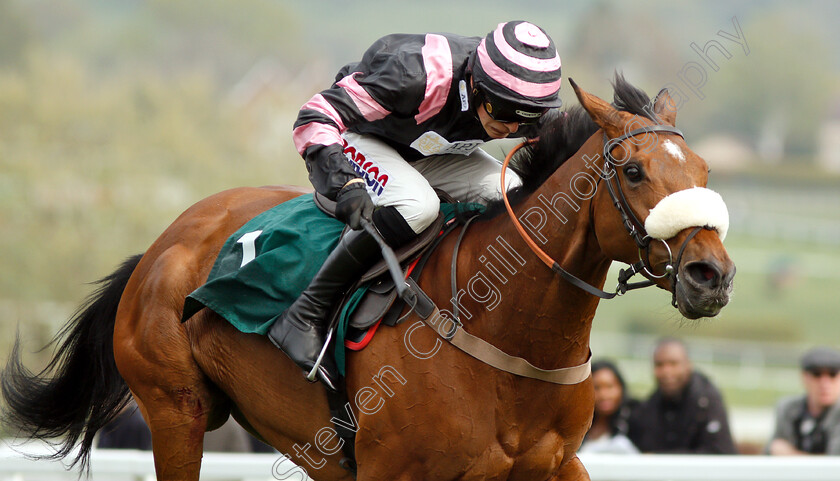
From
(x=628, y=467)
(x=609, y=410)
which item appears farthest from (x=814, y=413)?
(x=628, y=467)

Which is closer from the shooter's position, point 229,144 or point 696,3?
point 229,144

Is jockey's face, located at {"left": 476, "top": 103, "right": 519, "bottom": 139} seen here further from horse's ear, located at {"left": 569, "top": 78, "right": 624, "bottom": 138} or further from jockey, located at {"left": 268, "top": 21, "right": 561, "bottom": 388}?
horse's ear, located at {"left": 569, "top": 78, "right": 624, "bottom": 138}

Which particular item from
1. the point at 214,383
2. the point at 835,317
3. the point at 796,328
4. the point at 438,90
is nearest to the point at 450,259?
the point at 438,90

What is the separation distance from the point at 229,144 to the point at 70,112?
12.3ft

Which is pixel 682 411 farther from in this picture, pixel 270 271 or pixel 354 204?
pixel 354 204

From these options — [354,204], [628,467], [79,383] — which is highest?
[354,204]

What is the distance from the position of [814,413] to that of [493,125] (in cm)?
317

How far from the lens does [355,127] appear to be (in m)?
3.47

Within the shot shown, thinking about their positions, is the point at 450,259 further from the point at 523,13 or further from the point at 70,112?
the point at 523,13

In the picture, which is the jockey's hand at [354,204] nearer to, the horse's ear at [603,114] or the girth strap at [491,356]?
the girth strap at [491,356]

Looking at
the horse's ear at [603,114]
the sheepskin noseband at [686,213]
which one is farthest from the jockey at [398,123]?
the sheepskin noseband at [686,213]

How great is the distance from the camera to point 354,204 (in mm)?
3051

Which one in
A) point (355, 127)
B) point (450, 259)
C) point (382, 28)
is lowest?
point (382, 28)

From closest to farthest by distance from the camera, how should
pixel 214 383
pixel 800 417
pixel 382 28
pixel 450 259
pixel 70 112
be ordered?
1. pixel 450 259
2. pixel 214 383
3. pixel 800 417
4. pixel 70 112
5. pixel 382 28
